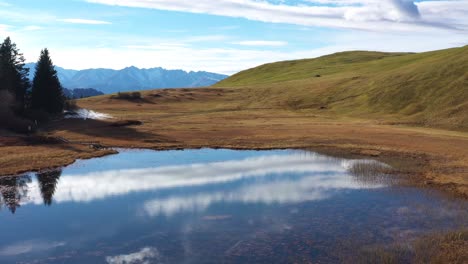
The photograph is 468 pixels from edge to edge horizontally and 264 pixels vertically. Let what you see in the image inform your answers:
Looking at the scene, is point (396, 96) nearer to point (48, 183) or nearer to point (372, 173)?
point (372, 173)

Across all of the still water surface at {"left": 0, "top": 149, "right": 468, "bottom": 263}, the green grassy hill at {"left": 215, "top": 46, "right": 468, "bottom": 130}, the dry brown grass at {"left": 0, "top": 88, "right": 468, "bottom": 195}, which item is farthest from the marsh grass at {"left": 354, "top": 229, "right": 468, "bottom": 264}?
the green grassy hill at {"left": 215, "top": 46, "right": 468, "bottom": 130}

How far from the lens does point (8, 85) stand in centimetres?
7625

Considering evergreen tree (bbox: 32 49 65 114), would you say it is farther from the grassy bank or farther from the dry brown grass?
the dry brown grass

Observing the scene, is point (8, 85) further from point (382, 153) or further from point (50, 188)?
point (382, 153)

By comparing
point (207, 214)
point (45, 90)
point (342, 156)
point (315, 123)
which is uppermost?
point (45, 90)

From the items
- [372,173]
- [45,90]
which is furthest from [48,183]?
[45,90]

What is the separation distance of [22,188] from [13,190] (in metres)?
0.80

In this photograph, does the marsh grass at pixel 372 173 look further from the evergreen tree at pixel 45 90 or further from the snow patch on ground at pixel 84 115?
the evergreen tree at pixel 45 90

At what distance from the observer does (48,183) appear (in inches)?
1494

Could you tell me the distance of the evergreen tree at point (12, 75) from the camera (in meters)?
75.4

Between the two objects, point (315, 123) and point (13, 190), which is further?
point (315, 123)

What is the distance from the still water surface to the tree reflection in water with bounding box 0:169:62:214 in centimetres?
8

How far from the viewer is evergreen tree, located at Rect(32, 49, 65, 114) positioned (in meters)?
80.4

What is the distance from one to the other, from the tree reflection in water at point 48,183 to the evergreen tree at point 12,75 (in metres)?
38.5
